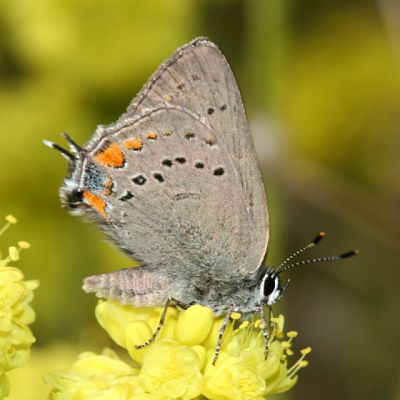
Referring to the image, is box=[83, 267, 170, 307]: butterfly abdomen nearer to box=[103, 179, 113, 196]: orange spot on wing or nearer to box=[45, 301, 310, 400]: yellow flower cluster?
box=[45, 301, 310, 400]: yellow flower cluster

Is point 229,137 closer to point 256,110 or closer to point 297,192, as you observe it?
point 256,110

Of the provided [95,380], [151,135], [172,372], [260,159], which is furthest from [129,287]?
[260,159]

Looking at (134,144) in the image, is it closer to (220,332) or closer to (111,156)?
(111,156)

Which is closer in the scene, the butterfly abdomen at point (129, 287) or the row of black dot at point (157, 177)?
the butterfly abdomen at point (129, 287)

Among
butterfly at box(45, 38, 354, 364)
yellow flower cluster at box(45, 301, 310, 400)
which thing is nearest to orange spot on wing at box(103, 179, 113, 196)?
butterfly at box(45, 38, 354, 364)

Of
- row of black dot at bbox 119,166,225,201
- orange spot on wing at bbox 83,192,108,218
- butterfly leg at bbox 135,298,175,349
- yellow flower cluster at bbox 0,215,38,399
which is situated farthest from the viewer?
row of black dot at bbox 119,166,225,201

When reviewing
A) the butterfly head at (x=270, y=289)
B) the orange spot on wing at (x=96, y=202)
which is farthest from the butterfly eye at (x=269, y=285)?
the orange spot on wing at (x=96, y=202)

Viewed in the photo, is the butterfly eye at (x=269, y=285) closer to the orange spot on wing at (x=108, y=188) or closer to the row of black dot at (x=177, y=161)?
the row of black dot at (x=177, y=161)
